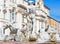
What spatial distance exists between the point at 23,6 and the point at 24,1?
10.5ft

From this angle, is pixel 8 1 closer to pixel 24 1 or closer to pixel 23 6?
pixel 23 6

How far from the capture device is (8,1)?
1428 inches

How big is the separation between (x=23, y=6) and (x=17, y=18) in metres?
2.73

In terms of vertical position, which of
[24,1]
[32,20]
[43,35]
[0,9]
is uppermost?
[24,1]

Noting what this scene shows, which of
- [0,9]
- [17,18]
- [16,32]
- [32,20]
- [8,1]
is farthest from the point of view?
[17,18]

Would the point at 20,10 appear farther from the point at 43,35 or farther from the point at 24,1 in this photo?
the point at 43,35

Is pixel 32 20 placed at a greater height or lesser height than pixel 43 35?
greater

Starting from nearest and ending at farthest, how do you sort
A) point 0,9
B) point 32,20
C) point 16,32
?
1. point 16,32
2. point 32,20
3. point 0,9

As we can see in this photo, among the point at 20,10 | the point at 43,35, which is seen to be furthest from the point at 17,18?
the point at 43,35

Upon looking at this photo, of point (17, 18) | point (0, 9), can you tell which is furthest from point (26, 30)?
point (17, 18)

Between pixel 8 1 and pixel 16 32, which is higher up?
pixel 8 1

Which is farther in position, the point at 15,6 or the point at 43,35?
the point at 15,6

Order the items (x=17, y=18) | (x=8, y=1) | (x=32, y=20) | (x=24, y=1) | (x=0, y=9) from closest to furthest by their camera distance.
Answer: (x=32, y=20), (x=0, y=9), (x=8, y=1), (x=17, y=18), (x=24, y=1)

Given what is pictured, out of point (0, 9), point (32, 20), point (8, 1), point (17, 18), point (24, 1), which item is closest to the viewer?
point (32, 20)
